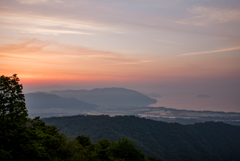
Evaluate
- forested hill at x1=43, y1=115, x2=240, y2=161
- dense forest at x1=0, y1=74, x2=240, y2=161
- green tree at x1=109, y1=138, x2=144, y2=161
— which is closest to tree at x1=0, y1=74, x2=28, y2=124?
dense forest at x1=0, y1=74, x2=240, y2=161

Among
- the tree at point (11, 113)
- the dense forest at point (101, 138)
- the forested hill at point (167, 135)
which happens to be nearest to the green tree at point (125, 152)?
the dense forest at point (101, 138)

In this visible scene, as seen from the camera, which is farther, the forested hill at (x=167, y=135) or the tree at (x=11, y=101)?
the forested hill at (x=167, y=135)

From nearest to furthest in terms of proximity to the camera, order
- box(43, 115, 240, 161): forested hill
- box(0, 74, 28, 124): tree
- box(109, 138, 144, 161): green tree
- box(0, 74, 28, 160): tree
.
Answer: box(0, 74, 28, 160): tree
box(0, 74, 28, 124): tree
box(109, 138, 144, 161): green tree
box(43, 115, 240, 161): forested hill

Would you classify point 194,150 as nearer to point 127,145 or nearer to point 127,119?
point 127,119

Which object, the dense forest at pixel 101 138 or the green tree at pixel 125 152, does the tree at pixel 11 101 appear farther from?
the green tree at pixel 125 152

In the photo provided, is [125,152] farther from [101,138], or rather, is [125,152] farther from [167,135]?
[167,135]

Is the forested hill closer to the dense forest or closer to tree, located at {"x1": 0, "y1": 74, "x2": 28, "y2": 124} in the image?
the dense forest
